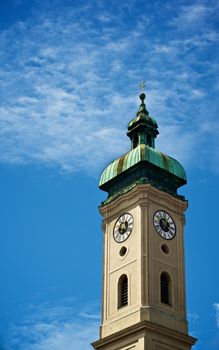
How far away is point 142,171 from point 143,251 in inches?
→ 275

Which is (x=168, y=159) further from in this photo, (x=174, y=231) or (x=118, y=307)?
(x=118, y=307)

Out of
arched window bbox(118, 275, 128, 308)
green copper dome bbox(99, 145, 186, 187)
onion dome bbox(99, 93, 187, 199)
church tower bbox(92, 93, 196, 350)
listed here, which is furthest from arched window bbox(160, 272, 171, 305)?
green copper dome bbox(99, 145, 186, 187)

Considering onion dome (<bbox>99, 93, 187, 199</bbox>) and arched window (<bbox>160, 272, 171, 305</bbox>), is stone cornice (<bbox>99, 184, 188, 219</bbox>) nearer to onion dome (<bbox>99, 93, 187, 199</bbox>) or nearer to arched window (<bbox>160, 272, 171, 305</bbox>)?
onion dome (<bbox>99, 93, 187, 199</bbox>)

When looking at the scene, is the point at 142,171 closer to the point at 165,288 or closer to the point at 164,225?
the point at 164,225

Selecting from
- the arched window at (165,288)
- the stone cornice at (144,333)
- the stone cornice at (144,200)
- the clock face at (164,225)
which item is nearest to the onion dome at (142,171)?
the stone cornice at (144,200)

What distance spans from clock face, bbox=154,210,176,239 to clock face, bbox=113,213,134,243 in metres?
1.82

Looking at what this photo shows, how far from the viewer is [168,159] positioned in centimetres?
6638

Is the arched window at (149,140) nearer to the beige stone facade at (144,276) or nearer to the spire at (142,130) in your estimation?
the spire at (142,130)

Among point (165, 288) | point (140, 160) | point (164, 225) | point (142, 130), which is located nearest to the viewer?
point (165, 288)

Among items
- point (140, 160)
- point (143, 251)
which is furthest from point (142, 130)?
point (143, 251)

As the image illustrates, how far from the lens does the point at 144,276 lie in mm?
59188

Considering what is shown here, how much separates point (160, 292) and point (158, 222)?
5.43m

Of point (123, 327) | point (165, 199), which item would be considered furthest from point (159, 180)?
point (123, 327)

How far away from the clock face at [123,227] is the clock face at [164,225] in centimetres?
182
